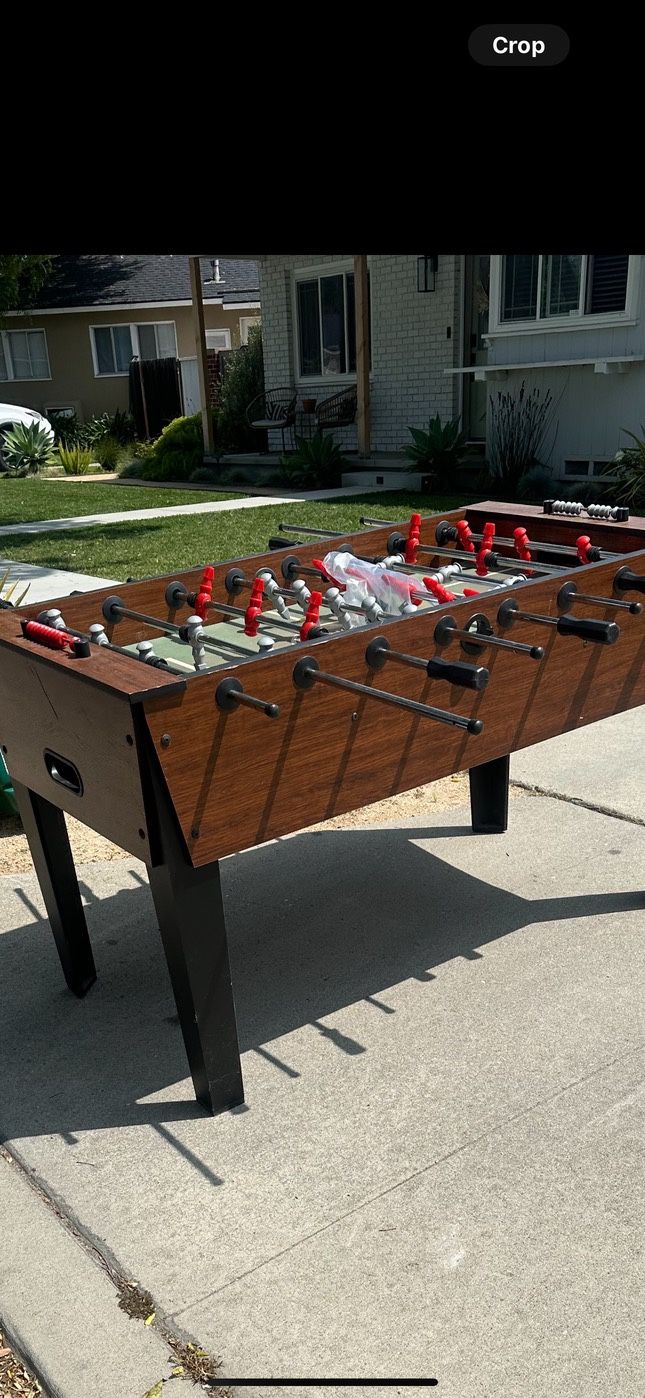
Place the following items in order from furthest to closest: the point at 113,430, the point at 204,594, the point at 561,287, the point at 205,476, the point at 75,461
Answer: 1. the point at 113,430
2. the point at 75,461
3. the point at 205,476
4. the point at 561,287
5. the point at 204,594

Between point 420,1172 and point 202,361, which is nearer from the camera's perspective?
point 420,1172

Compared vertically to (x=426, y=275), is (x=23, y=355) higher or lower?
lower

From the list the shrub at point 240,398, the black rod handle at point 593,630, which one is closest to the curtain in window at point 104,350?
the shrub at point 240,398

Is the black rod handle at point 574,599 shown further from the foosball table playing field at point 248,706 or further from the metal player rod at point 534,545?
the metal player rod at point 534,545

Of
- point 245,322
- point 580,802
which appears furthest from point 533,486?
point 245,322

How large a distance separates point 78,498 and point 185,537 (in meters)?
4.57

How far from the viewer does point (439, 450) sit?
42.2ft

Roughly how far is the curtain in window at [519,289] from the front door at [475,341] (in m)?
1.02

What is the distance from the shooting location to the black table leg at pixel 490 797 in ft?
13.1

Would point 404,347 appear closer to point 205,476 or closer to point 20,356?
point 205,476

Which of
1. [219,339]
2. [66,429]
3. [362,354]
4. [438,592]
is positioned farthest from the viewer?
[219,339]
